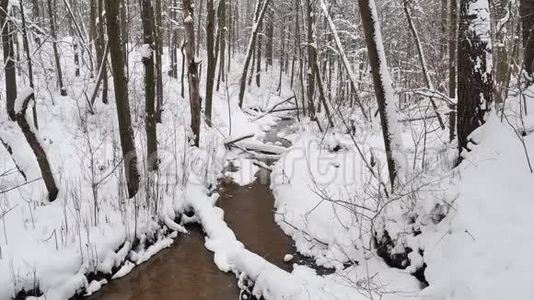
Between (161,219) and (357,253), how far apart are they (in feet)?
11.2

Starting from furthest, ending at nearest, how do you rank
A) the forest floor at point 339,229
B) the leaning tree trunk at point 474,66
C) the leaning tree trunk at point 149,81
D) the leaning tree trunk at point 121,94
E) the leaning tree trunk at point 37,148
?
the leaning tree trunk at point 149,81 < the leaning tree trunk at point 121,94 < the leaning tree trunk at point 37,148 < the leaning tree trunk at point 474,66 < the forest floor at point 339,229

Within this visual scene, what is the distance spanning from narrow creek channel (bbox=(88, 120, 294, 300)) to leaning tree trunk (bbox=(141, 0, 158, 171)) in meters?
1.73

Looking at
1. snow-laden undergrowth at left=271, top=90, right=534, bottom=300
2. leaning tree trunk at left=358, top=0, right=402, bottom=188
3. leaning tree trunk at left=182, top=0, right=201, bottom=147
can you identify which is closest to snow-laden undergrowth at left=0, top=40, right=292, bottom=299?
leaning tree trunk at left=182, top=0, right=201, bottom=147

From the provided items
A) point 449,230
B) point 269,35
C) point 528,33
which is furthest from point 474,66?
point 269,35

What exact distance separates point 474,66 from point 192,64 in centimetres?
784

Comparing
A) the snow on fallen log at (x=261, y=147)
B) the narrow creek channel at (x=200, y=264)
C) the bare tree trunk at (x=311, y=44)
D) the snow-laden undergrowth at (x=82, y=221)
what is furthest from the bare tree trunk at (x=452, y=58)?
the bare tree trunk at (x=311, y=44)

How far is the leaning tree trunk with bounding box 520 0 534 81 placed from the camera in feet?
21.7

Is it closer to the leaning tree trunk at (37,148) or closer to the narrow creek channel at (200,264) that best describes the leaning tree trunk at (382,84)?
the narrow creek channel at (200,264)

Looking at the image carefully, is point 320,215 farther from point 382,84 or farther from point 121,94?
point 121,94

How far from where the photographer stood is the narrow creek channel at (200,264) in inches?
237

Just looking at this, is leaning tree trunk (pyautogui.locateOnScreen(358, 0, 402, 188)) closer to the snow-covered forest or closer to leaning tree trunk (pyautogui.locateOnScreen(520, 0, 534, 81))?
the snow-covered forest

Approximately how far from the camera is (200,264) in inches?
270

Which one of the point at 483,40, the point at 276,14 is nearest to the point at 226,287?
the point at 483,40

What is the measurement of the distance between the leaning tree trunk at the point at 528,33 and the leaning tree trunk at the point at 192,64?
772 centimetres
